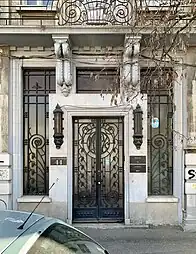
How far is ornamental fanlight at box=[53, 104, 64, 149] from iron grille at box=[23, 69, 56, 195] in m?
0.41

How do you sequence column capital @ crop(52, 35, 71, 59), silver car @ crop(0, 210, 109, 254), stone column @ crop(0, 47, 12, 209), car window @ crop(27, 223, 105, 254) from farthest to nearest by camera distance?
stone column @ crop(0, 47, 12, 209) → column capital @ crop(52, 35, 71, 59) → car window @ crop(27, 223, 105, 254) → silver car @ crop(0, 210, 109, 254)

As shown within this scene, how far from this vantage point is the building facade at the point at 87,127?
356 inches

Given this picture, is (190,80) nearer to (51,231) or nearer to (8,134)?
(8,134)

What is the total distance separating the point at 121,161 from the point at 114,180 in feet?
1.66

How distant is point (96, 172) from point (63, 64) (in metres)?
2.75

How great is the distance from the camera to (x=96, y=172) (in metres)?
9.45

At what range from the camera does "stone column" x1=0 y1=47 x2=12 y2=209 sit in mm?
9023

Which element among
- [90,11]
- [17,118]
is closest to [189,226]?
[17,118]

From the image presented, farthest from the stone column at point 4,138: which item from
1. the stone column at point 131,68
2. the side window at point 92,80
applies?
the stone column at point 131,68

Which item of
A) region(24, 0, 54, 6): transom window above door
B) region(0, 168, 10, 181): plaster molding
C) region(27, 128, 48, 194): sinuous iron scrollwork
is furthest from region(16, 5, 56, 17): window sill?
region(0, 168, 10, 181): plaster molding

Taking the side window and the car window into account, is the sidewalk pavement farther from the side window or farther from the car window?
the car window

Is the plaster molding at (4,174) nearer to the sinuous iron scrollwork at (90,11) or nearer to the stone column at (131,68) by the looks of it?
the stone column at (131,68)

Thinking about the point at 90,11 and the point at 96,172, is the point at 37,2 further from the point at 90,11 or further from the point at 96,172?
the point at 96,172

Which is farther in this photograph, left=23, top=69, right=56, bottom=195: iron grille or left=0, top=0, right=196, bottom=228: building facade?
left=23, top=69, right=56, bottom=195: iron grille
